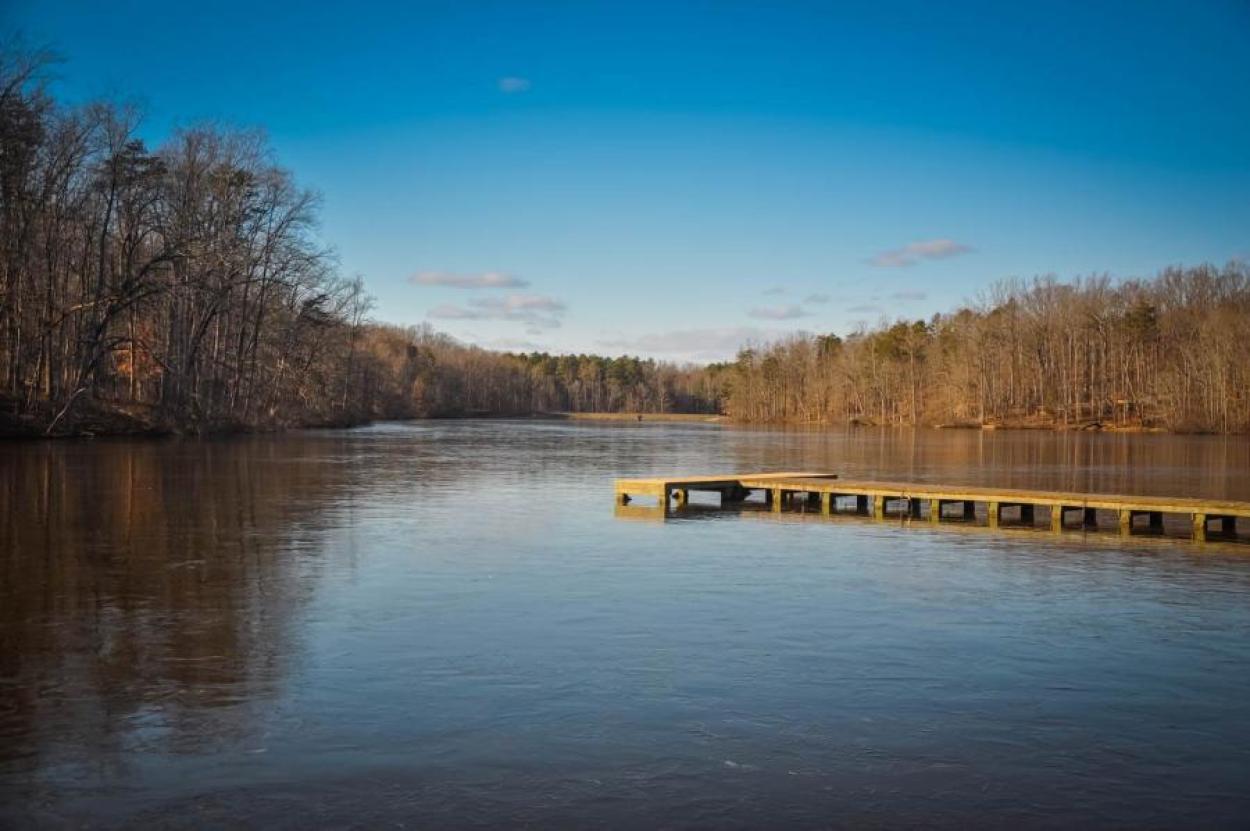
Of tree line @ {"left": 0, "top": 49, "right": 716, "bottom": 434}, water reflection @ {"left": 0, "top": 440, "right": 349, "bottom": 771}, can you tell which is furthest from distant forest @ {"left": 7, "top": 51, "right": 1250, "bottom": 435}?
water reflection @ {"left": 0, "top": 440, "right": 349, "bottom": 771}

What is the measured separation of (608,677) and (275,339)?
212ft

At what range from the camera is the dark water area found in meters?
6.26

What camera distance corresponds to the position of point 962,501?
23156mm

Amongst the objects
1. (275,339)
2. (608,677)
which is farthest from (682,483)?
(275,339)

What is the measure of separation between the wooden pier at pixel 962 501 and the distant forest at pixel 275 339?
31187 mm

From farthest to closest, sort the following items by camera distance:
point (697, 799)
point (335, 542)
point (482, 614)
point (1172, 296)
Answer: point (1172, 296)
point (335, 542)
point (482, 614)
point (697, 799)

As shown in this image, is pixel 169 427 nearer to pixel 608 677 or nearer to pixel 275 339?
pixel 275 339

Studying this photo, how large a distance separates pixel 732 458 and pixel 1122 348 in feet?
232

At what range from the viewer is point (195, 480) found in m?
27.8

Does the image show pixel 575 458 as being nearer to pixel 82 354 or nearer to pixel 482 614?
pixel 82 354

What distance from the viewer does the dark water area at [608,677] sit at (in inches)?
247

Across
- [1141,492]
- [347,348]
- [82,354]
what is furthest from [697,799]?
[347,348]

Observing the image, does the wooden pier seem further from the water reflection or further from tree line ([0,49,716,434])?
tree line ([0,49,716,434])

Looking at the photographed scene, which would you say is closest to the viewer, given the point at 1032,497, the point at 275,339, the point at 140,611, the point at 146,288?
the point at 140,611
